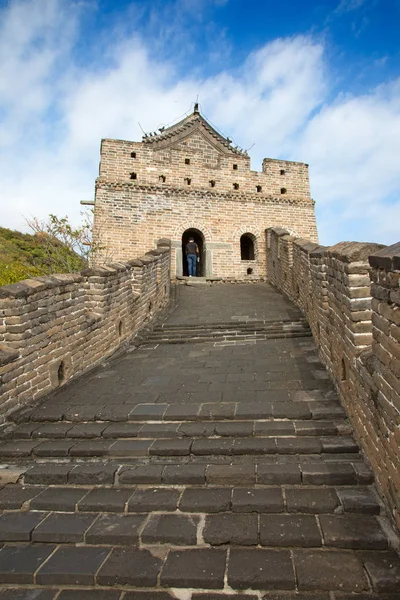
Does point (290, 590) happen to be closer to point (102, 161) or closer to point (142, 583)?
point (142, 583)

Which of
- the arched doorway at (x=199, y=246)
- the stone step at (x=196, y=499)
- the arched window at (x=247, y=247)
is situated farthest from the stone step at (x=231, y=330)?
the arched window at (x=247, y=247)

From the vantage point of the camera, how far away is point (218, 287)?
13867 millimetres

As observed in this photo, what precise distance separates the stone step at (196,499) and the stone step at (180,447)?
0.42 m

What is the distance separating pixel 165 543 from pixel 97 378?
3435 mm

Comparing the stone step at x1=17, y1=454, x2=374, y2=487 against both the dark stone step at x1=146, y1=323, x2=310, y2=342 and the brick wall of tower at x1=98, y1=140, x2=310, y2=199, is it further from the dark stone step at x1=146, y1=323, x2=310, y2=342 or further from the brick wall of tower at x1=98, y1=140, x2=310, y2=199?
the brick wall of tower at x1=98, y1=140, x2=310, y2=199

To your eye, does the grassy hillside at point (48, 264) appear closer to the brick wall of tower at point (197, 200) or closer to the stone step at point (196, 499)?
the brick wall of tower at point (197, 200)

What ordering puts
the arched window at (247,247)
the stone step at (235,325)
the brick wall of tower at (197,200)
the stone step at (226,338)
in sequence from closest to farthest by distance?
the stone step at (226,338), the stone step at (235,325), the brick wall of tower at (197,200), the arched window at (247,247)

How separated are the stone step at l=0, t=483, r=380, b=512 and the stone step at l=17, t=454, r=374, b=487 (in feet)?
0.19

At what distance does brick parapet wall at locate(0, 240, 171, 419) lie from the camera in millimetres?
4520

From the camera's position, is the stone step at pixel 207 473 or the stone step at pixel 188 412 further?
the stone step at pixel 188 412

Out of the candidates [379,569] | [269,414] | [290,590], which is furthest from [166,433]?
[379,569]

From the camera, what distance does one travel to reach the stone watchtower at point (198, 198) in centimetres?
1472

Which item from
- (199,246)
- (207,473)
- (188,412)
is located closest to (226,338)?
(188,412)

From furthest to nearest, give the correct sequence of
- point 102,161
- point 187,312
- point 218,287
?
point 102,161, point 218,287, point 187,312
